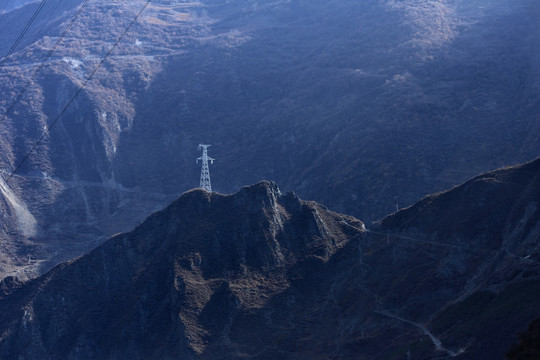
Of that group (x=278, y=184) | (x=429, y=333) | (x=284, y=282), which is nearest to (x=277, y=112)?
(x=278, y=184)

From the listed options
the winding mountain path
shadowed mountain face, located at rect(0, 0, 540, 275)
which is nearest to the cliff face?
the winding mountain path

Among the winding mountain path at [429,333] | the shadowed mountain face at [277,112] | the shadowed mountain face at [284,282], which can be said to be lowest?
the winding mountain path at [429,333]

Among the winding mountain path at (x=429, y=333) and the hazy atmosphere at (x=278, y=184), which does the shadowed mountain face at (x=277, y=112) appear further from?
the winding mountain path at (x=429, y=333)

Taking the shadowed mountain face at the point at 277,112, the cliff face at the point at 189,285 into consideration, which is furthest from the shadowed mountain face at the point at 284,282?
the shadowed mountain face at the point at 277,112

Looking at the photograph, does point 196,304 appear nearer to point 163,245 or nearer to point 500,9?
point 163,245

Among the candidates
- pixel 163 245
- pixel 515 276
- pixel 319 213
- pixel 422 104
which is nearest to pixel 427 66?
pixel 422 104

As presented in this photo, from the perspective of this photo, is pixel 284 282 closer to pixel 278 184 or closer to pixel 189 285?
pixel 189 285
